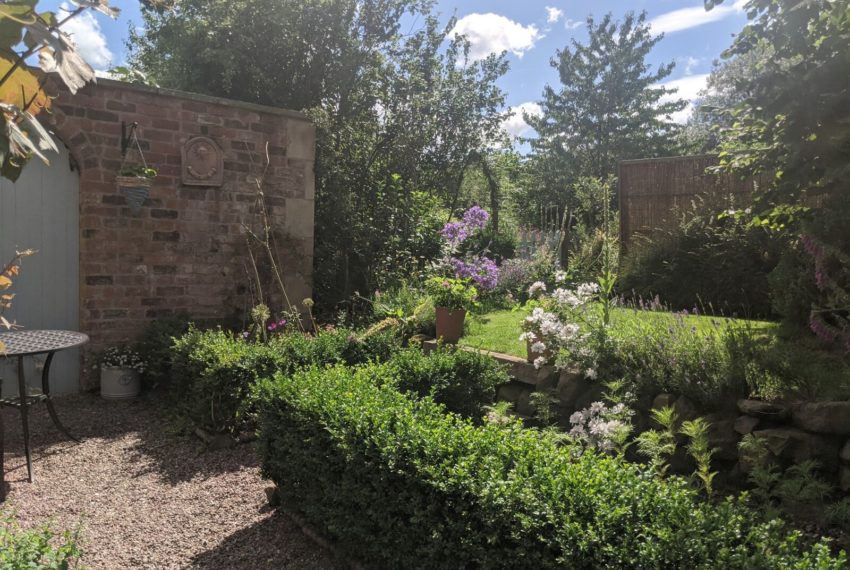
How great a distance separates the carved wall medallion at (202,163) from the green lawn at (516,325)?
10.4 feet

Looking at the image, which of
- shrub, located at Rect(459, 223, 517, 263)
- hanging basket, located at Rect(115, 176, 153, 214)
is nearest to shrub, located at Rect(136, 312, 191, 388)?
hanging basket, located at Rect(115, 176, 153, 214)

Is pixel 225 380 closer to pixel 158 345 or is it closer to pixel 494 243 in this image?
pixel 158 345

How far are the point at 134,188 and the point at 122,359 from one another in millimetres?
1653

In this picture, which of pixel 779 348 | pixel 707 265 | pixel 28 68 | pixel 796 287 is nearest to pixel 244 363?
pixel 28 68

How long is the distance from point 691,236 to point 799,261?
2.34 m

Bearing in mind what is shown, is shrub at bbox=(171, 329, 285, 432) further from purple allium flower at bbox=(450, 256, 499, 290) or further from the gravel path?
purple allium flower at bbox=(450, 256, 499, 290)

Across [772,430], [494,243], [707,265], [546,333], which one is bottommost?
[772,430]

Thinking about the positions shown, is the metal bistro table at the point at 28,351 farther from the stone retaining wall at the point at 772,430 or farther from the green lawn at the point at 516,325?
the stone retaining wall at the point at 772,430

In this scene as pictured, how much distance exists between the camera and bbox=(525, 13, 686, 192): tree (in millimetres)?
22422

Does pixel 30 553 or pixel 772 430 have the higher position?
pixel 772 430

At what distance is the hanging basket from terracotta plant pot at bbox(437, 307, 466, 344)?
3038mm

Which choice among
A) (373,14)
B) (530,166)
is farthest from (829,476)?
(530,166)

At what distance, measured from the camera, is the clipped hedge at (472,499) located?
175 cm

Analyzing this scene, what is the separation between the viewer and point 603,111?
22781 mm
